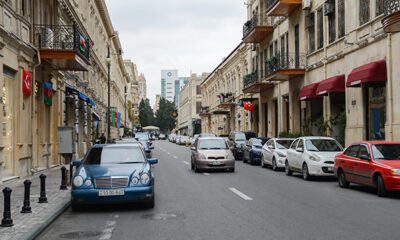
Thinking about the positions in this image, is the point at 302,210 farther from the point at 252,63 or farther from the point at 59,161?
the point at 252,63

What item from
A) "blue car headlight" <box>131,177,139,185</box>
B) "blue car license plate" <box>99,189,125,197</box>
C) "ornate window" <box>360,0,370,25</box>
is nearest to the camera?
"blue car license plate" <box>99,189,125,197</box>

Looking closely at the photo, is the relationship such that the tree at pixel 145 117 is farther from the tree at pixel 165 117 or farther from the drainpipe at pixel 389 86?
the drainpipe at pixel 389 86

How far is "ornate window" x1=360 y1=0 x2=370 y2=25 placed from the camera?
20.4 m

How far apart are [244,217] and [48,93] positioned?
587 inches

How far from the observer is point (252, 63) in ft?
143

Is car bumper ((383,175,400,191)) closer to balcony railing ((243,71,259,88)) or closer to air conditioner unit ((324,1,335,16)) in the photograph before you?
air conditioner unit ((324,1,335,16))

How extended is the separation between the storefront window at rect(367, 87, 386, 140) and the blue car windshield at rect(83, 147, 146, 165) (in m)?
12.6

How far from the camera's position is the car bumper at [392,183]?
11156mm

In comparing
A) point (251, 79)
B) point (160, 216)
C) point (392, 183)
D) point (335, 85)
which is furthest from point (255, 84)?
point (160, 216)

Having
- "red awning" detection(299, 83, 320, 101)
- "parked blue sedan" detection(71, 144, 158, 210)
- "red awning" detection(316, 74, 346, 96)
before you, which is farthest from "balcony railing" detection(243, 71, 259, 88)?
"parked blue sedan" detection(71, 144, 158, 210)

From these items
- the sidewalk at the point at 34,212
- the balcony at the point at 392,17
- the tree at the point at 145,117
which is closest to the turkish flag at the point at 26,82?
the sidewalk at the point at 34,212

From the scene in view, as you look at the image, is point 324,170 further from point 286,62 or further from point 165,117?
point 165,117

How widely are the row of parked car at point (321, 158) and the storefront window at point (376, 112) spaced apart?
3778 millimetres

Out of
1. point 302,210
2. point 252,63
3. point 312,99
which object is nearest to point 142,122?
point 252,63
